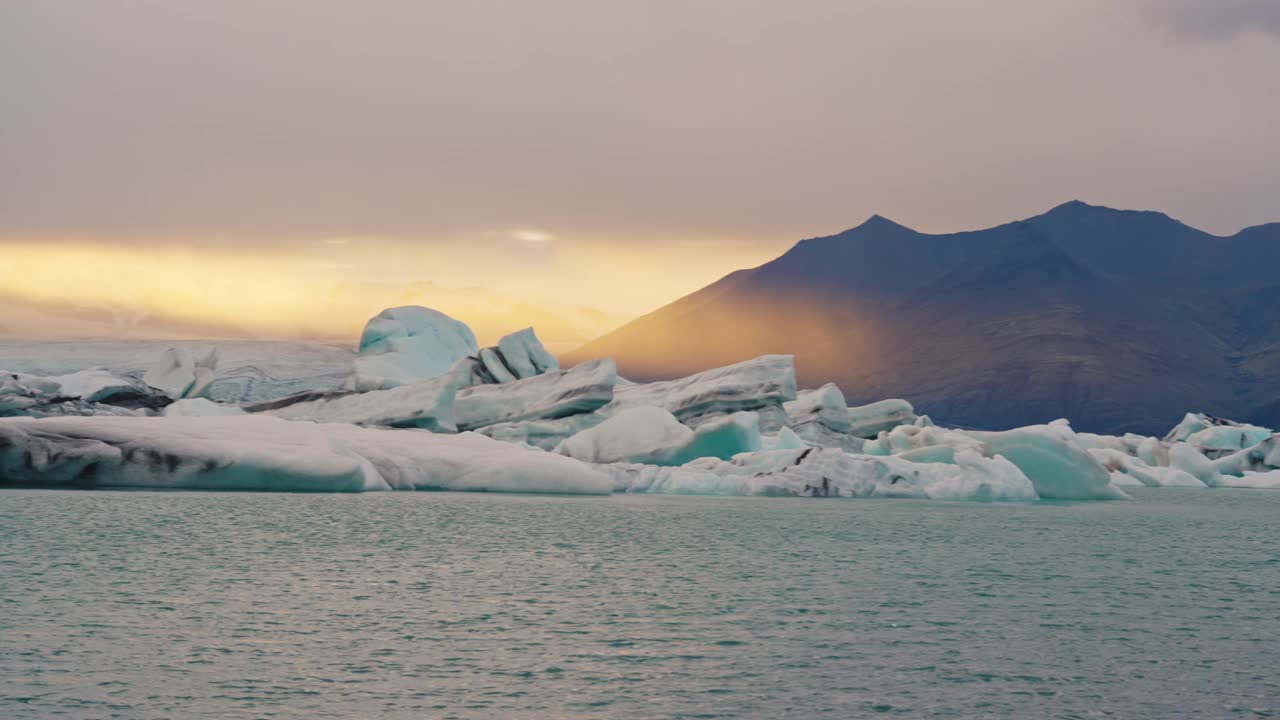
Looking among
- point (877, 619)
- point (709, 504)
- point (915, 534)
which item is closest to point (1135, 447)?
point (709, 504)

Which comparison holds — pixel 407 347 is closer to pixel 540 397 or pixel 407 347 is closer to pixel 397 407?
pixel 540 397

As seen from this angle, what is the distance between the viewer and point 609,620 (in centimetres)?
1112

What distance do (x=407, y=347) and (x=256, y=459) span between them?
24.0 meters

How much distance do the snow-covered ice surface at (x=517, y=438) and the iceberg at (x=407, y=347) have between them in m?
0.09

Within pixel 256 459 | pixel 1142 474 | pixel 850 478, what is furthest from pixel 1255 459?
pixel 256 459

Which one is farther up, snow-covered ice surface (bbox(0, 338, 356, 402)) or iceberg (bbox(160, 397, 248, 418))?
snow-covered ice surface (bbox(0, 338, 356, 402))

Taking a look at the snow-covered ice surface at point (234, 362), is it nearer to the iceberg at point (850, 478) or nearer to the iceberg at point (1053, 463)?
the iceberg at point (850, 478)

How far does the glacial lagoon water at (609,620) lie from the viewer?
806 cm

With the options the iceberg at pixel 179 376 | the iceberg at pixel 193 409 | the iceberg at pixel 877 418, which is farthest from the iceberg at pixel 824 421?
the iceberg at pixel 179 376

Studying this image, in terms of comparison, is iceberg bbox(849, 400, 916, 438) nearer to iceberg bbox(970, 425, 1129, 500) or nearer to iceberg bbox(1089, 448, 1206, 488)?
iceberg bbox(1089, 448, 1206, 488)

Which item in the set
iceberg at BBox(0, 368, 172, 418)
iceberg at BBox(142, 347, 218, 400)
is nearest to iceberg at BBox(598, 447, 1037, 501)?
iceberg at BBox(0, 368, 172, 418)

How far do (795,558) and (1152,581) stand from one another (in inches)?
175

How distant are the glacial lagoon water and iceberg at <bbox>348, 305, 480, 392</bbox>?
23938 mm

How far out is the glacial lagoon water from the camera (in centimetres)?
806
